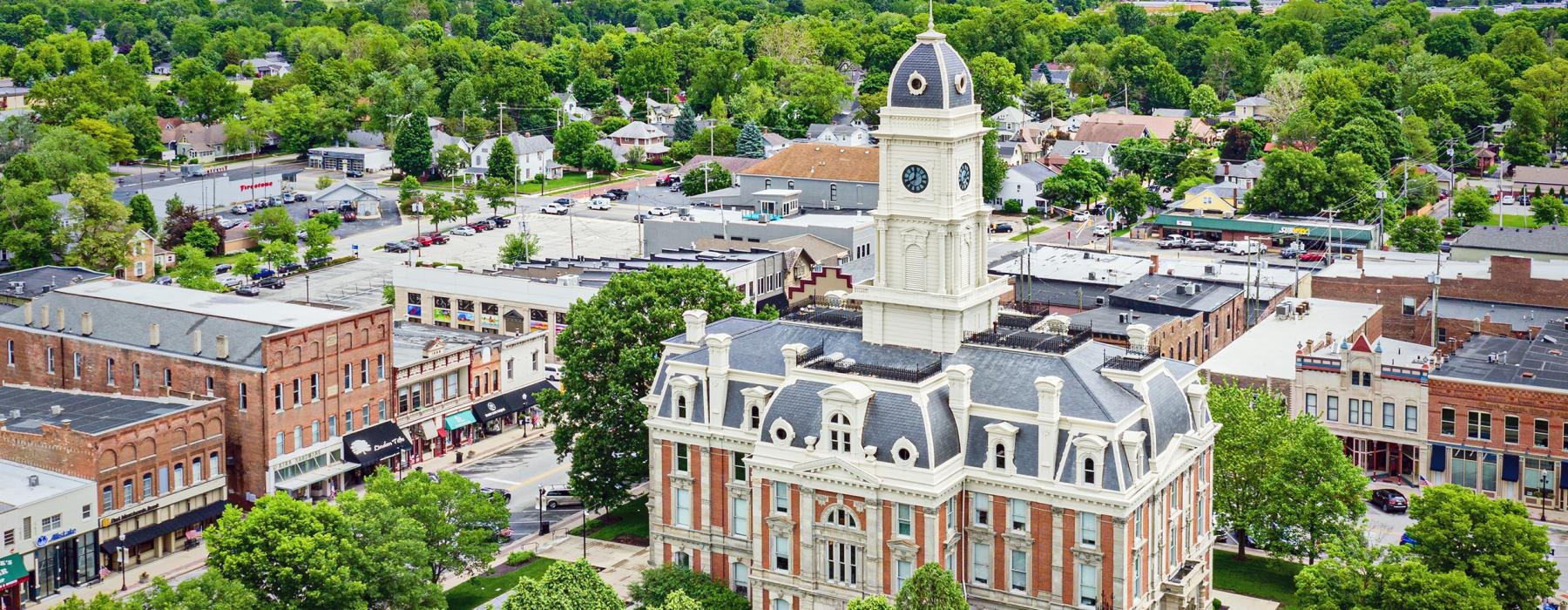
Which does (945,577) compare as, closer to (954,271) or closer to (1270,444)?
(954,271)

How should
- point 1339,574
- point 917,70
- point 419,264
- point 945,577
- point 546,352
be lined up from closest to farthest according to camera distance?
point 945,577
point 1339,574
point 917,70
point 546,352
point 419,264

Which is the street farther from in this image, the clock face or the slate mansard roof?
the clock face

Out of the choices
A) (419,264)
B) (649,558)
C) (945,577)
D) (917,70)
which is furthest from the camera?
(419,264)

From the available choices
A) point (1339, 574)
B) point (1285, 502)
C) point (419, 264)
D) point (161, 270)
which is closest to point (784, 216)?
point (419, 264)

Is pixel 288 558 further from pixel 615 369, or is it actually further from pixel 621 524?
pixel 615 369

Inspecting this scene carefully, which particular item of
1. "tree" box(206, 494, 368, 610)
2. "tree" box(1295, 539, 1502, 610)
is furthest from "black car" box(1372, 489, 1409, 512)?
"tree" box(206, 494, 368, 610)
